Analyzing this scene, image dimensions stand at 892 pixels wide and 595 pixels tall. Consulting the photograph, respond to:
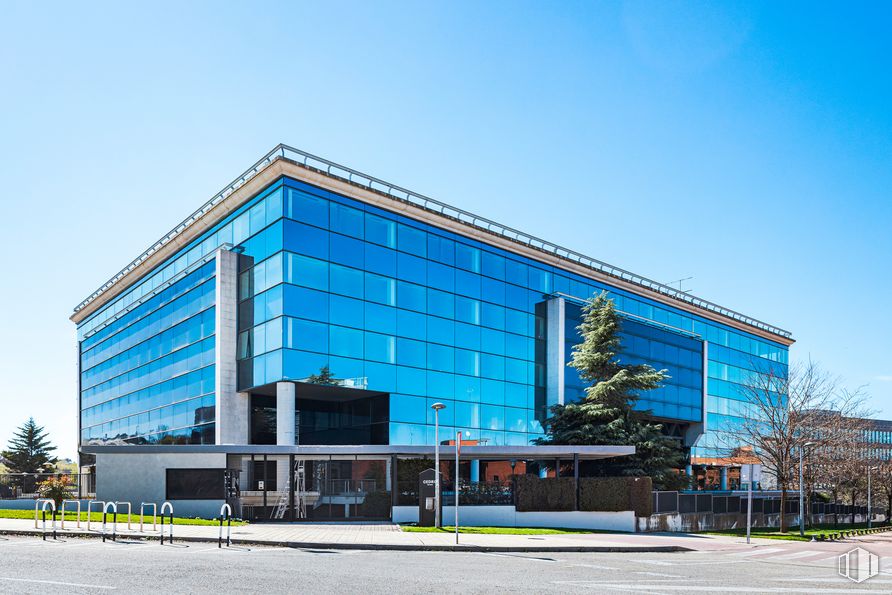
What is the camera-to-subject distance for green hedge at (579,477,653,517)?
32844 mm

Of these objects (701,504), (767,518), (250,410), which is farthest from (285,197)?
(767,518)

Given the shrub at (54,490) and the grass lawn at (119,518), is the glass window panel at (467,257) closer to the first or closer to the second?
the grass lawn at (119,518)

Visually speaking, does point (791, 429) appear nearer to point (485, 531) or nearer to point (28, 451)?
point (485, 531)

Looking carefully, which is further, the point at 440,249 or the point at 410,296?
the point at 440,249

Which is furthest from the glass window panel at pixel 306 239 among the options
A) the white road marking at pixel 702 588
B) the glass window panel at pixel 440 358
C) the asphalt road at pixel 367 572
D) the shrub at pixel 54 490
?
the white road marking at pixel 702 588

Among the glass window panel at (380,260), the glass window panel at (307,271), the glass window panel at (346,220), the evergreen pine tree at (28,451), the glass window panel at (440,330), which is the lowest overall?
the evergreen pine tree at (28,451)

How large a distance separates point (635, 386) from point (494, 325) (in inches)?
362

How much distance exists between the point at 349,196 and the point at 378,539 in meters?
21.2

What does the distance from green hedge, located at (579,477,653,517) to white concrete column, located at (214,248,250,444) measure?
17391 millimetres

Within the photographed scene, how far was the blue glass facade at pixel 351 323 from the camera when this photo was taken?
3816cm

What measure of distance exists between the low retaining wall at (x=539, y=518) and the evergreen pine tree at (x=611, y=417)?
8.79 metres

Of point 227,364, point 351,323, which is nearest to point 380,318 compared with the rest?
point 351,323

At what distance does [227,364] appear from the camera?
131 ft

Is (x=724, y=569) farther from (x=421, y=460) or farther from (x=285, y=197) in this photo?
(x=285, y=197)
